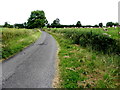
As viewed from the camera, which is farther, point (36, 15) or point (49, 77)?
point (36, 15)

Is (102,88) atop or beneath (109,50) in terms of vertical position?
beneath

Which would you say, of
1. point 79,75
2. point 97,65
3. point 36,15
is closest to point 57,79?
point 79,75

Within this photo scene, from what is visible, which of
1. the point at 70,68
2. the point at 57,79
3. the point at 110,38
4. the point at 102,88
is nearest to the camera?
the point at 102,88

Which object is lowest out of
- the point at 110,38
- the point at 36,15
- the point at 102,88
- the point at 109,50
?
the point at 102,88

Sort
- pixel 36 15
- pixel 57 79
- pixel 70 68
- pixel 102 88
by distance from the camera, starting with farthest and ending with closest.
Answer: pixel 36 15 < pixel 70 68 < pixel 57 79 < pixel 102 88

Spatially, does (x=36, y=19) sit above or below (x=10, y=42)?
above

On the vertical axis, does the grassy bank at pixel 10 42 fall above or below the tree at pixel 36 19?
below

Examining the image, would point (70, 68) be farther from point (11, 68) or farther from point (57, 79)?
point (11, 68)

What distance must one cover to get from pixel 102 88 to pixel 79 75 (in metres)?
1.83

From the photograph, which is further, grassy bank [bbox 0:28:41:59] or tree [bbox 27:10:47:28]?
tree [bbox 27:10:47:28]

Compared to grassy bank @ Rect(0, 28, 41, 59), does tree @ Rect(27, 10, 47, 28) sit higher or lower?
higher

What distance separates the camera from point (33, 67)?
1010cm

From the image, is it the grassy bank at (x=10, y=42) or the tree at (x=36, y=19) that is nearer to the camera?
the grassy bank at (x=10, y=42)

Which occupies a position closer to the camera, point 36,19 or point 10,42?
point 10,42
